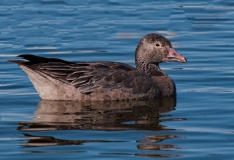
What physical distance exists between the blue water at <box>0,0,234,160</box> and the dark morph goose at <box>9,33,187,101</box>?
250mm

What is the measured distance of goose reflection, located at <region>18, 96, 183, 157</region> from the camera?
33.7 ft

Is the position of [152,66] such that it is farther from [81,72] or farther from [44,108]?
[44,108]

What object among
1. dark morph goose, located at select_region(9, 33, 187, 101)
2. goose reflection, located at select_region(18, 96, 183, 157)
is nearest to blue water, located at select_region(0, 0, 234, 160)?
goose reflection, located at select_region(18, 96, 183, 157)

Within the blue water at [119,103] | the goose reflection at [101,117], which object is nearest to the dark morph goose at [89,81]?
the goose reflection at [101,117]

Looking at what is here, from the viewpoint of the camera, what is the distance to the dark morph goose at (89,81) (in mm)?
12898

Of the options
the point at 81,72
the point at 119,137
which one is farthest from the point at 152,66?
the point at 119,137

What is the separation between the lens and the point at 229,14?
21203 millimetres

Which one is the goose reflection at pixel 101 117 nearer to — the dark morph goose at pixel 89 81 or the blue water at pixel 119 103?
the blue water at pixel 119 103

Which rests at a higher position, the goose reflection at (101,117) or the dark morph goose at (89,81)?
the dark morph goose at (89,81)

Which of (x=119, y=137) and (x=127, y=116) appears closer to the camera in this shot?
(x=119, y=137)

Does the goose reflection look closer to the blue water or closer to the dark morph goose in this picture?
the blue water

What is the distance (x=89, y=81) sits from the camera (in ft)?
43.2

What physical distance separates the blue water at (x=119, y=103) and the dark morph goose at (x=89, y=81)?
0.25m

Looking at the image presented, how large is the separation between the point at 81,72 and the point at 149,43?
1.62 metres
